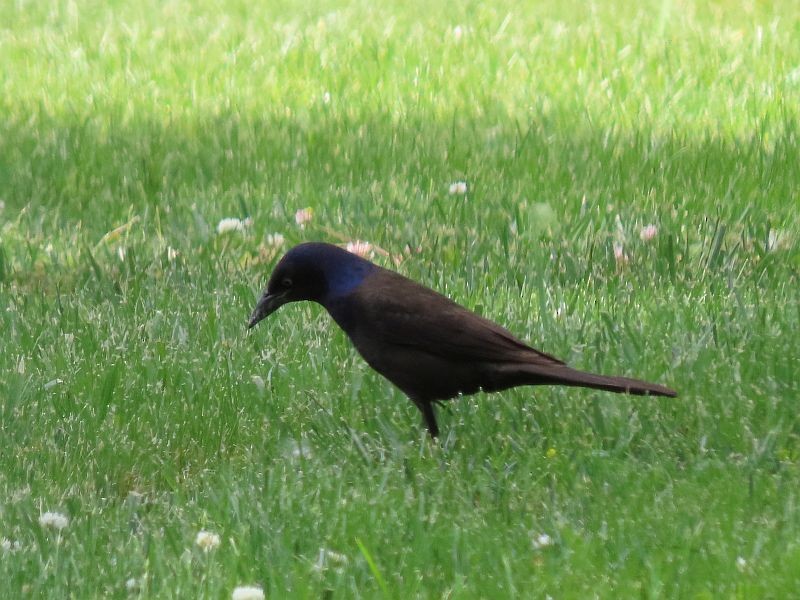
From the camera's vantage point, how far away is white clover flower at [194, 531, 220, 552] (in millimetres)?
3383

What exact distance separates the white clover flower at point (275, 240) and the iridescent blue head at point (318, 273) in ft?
4.71

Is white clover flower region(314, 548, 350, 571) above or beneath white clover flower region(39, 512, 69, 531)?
above

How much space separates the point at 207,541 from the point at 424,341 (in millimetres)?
965

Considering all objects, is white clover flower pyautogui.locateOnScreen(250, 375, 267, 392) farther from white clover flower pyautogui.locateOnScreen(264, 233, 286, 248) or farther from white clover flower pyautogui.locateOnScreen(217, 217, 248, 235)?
white clover flower pyautogui.locateOnScreen(217, 217, 248, 235)

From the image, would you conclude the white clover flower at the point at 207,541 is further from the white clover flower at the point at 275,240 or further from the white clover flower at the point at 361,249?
the white clover flower at the point at 275,240

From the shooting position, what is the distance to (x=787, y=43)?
28.8 feet

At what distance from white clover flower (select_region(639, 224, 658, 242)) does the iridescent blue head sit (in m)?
1.63

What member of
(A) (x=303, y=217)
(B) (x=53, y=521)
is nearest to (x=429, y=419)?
(B) (x=53, y=521)

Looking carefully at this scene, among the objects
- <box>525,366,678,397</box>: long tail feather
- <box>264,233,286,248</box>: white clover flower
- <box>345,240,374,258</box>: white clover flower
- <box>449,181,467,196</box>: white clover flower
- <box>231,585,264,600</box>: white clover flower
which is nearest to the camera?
<box>231,585,264,600</box>: white clover flower

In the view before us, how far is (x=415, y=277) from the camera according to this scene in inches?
217

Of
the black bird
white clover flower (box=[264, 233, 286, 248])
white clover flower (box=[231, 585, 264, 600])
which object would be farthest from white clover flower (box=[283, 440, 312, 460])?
white clover flower (box=[264, 233, 286, 248])

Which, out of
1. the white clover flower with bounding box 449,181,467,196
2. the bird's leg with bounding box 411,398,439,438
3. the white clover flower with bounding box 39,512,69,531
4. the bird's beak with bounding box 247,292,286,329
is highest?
the bird's beak with bounding box 247,292,286,329

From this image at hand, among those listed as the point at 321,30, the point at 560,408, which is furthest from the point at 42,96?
the point at 560,408

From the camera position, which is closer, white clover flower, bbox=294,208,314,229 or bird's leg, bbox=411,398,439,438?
bird's leg, bbox=411,398,439,438
